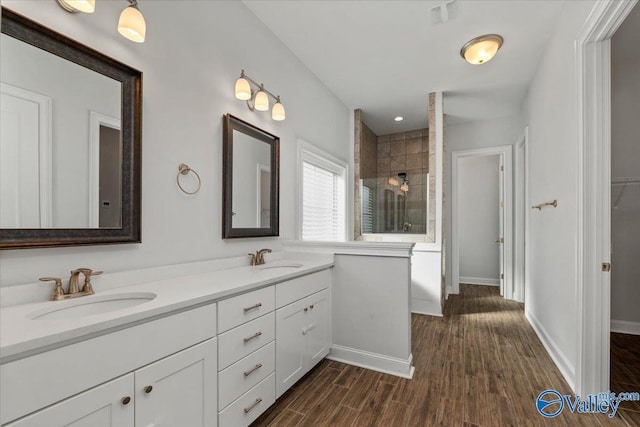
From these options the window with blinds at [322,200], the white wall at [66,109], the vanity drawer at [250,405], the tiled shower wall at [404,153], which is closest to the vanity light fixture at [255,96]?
the window with blinds at [322,200]

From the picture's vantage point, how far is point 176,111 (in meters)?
1.65

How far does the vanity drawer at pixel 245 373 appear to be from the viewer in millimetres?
1330

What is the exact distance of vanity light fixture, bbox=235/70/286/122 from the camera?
2.00 metres

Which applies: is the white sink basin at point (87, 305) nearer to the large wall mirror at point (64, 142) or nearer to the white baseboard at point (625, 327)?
the large wall mirror at point (64, 142)

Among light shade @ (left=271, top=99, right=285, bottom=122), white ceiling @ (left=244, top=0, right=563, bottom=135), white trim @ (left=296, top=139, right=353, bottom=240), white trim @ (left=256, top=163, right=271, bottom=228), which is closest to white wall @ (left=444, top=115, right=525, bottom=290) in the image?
white ceiling @ (left=244, top=0, right=563, bottom=135)

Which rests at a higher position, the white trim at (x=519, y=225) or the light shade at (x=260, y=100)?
the light shade at (x=260, y=100)

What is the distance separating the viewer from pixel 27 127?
1.11 m

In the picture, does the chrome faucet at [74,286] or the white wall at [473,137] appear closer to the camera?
the chrome faucet at [74,286]

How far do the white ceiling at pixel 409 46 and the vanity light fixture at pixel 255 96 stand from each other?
590 mm

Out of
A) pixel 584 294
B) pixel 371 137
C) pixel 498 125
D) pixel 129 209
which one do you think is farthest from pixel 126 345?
pixel 498 125

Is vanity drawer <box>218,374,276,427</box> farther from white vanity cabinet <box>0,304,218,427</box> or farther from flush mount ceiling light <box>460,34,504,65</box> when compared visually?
flush mount ceiling light <box>460,34,504,65</box>

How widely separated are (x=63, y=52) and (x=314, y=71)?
2.34 meters

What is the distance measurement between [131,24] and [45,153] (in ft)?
2.23

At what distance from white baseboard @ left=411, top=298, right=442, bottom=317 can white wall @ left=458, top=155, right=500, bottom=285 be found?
2.22 m
